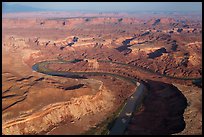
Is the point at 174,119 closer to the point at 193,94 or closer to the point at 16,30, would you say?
the point at 193,94

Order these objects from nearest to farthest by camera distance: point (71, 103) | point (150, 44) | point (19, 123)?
point (19, 123) → point (71, 103) → point (150, 44)

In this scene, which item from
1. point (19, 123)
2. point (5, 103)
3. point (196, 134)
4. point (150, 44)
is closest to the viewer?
point (196, 134)

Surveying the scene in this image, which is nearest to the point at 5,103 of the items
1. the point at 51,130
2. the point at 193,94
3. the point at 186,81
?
the point at 51,130

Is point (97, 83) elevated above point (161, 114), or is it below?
above

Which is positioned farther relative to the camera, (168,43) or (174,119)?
(168,43)

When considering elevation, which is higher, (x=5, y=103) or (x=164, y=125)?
(x=5, y=103)

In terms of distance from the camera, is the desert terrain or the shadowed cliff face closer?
the shadowed cliff face
